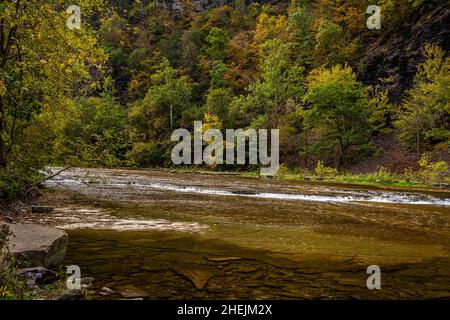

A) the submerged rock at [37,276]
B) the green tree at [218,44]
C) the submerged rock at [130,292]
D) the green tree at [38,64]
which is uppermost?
the green tree at [218,44]

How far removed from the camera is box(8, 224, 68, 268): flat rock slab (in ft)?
16.6

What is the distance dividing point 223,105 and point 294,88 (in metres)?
9.43

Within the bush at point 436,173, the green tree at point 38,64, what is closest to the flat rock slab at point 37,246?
the green tree at point 38,64

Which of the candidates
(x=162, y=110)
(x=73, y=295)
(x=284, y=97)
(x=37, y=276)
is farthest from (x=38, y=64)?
(x=162, y=110)

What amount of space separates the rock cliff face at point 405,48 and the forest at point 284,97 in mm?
123

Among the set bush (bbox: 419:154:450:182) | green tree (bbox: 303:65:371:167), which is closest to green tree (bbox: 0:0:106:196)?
bush (bbox: 419:154:450:182)

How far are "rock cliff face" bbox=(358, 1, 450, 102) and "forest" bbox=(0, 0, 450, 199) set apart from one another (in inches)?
4.9

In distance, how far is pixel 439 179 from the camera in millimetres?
24078

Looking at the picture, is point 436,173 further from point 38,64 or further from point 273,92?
point 38,64

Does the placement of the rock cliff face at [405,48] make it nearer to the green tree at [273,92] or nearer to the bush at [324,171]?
the green tree at [273,92]

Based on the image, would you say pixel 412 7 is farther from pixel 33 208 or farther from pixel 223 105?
pixel 33 208

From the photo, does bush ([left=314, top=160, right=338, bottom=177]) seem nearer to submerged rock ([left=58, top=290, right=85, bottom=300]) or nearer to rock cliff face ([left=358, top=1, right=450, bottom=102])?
rock cliff face ([left=358, top=1, right=450, bottom=102])

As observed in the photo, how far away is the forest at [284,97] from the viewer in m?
10.3

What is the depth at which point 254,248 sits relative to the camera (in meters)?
7.16
